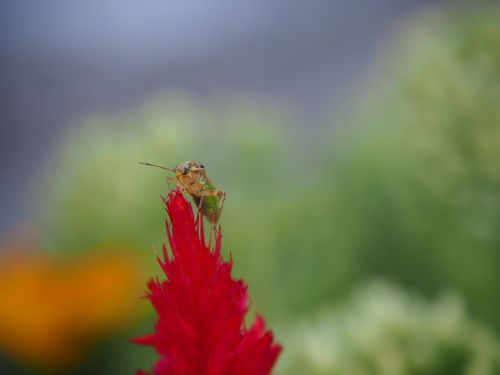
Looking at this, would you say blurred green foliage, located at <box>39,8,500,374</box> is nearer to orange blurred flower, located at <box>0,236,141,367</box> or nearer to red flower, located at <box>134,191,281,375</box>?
orange blurred flower, located at <box>0,236,141,367</box>

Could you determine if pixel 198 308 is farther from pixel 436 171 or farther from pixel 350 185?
pixel 350 185

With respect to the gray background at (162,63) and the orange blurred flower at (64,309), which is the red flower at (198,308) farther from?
the gray background at (162,63)

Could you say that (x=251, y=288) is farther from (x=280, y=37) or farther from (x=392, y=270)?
(x=280, y=37)

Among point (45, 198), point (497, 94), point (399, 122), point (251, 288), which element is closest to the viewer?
point (497, 94)

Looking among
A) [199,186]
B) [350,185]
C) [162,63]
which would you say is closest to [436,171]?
[350,185]

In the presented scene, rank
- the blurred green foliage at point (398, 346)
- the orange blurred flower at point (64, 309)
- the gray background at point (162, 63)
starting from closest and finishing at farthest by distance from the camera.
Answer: the blurred green foliage at point (398, 346) < the orange blurred flower at point (64, 309) < the gray background at point (162, 63)

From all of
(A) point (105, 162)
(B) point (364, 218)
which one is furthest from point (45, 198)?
(B) point (364, 218)

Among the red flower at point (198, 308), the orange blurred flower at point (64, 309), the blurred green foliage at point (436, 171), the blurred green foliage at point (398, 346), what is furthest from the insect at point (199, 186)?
the orange blurred flower at point (64, 309)

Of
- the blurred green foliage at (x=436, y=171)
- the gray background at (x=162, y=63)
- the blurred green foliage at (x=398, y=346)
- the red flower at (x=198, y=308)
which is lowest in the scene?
the red flower at (x=198, y=308)
